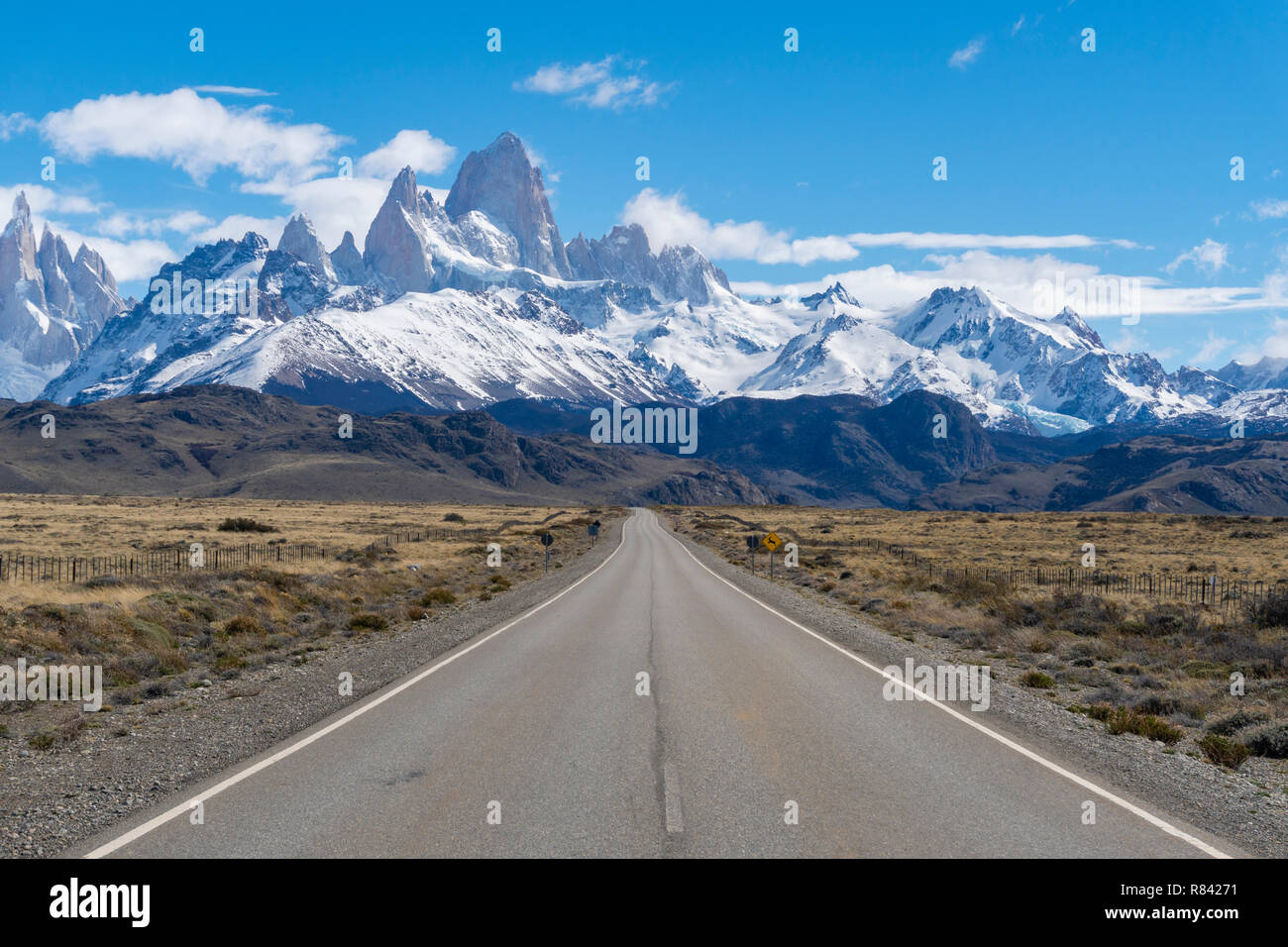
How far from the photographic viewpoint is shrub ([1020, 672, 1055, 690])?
1484cm

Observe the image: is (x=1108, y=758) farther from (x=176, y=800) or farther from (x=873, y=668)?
(x=176, y=800)

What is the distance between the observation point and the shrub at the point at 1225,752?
33.1ft

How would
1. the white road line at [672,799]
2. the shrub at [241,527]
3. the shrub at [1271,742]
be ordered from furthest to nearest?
1. the shrub at [241,527]
2. the shrub at [1271,742]
3. the white road line at [672,799]

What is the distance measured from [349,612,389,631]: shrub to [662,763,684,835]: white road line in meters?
14.2

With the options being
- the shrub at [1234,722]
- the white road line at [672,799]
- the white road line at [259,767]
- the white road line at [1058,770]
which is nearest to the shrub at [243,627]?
the white road line at [259,767]

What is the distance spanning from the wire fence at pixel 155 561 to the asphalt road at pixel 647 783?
63.0ft

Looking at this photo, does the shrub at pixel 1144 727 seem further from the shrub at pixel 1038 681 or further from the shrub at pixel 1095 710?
the shrub at pixel 1038 681

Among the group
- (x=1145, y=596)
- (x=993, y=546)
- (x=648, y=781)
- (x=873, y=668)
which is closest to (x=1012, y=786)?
(x=648, y=781)

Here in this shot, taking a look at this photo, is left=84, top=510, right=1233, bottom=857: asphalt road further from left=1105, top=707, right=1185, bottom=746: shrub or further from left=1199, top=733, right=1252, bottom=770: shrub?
left=1199, top=733, right=1252, bottom=770: shrub

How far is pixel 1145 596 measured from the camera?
28719 millimetres

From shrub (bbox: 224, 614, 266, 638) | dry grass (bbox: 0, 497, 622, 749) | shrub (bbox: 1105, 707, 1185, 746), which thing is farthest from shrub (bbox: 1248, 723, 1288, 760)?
shrub (bbox: 224, 614, 266, 638)

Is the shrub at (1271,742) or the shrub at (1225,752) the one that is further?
the shrub at (1271,742)
